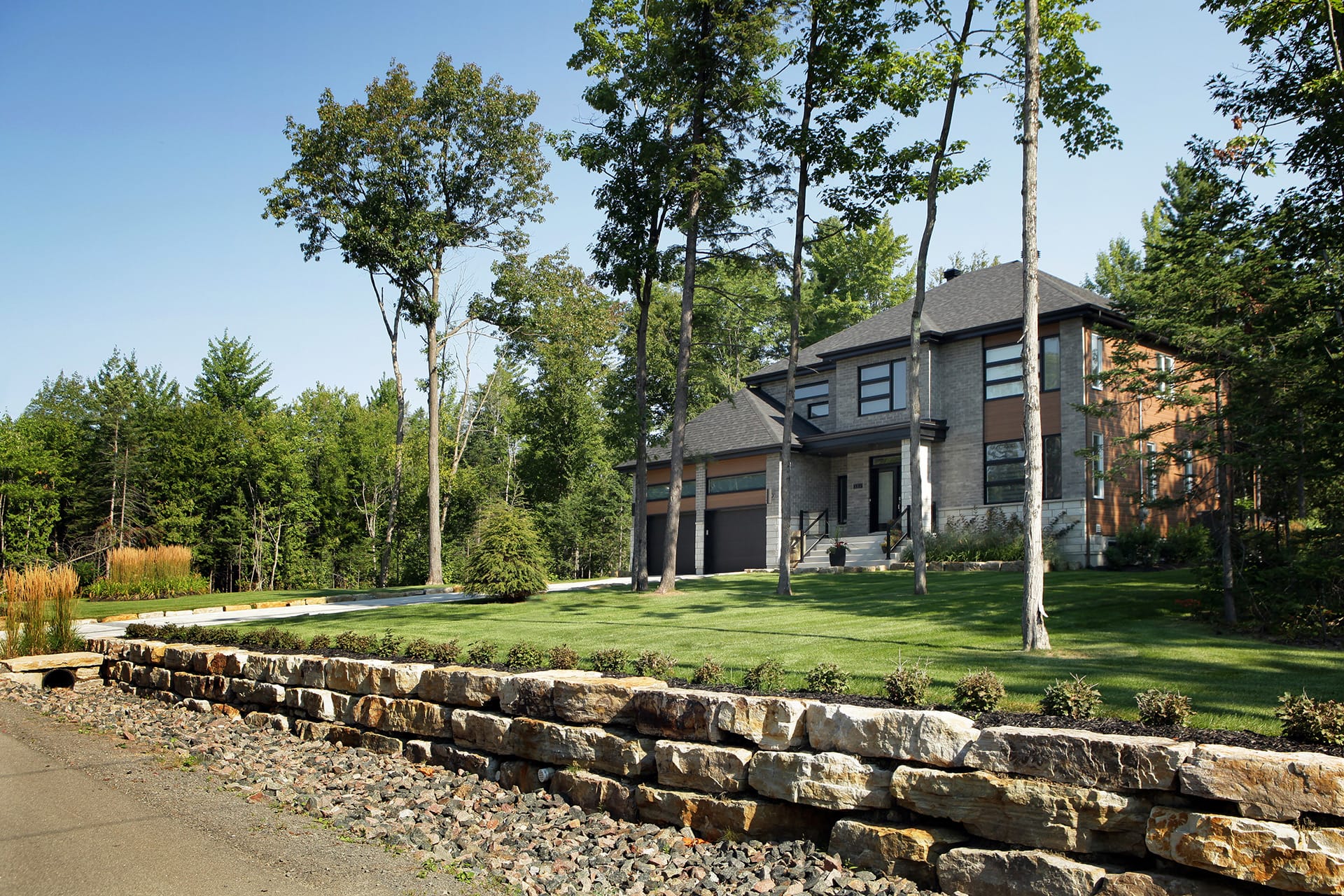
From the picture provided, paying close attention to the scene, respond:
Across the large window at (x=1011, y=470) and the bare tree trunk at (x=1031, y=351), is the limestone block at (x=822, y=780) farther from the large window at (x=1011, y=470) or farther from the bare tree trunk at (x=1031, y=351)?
the large window at (x=1011, y=470)

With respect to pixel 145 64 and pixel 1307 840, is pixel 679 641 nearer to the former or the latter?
pixel 1307 840

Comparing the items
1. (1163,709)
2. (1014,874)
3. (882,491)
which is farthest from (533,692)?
(882,491)

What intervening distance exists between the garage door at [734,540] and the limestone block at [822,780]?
64.1 ft

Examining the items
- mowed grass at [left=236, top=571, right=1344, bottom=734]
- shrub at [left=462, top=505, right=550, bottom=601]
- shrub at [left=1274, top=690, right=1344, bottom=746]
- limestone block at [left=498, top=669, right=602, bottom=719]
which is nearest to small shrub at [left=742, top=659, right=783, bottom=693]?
mowed grass at [left=236, top=571, right=1344, bottom=734]

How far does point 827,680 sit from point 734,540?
1994 cm

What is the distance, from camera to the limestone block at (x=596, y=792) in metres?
6.37

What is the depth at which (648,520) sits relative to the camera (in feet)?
96.6

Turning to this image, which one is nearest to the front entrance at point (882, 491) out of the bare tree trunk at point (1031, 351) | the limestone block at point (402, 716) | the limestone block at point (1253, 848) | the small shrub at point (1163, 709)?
the bare tree trunk at point (1031, 351)

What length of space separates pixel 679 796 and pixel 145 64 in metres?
12.1

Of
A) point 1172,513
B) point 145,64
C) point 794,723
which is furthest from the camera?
point 1172,513

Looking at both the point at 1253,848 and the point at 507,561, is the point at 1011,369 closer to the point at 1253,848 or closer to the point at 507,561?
the point at 507,561

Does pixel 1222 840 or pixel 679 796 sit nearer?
pixel 1222 840

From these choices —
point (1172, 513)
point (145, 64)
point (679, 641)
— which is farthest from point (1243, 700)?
point (1172, 513)

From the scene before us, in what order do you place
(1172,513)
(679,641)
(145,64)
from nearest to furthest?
(679,641) → (145,64) → (1172,513)
